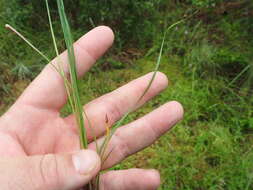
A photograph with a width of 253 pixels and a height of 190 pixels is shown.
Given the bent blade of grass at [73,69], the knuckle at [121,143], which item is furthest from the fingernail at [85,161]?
the knuckle at [121,143]

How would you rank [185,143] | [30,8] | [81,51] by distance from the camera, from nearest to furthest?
[81,51] < [185,143] < [30,8]

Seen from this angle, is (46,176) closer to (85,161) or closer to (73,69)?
(85,161)

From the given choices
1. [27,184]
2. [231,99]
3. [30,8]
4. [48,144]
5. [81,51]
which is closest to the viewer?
[27,184]

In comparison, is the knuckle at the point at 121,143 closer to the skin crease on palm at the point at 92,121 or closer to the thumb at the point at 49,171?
the skin crease on palm at the point at 92,121

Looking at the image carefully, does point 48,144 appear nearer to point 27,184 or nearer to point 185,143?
point 27,184

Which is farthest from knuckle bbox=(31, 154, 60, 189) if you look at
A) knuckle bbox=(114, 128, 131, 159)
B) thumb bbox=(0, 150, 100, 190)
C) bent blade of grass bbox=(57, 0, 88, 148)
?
knuckle bbox=(114, 128, 131, 159)

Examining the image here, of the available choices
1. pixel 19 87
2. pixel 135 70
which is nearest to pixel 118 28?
pixel 135 70

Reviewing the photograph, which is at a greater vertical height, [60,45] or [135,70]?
[60,45]
